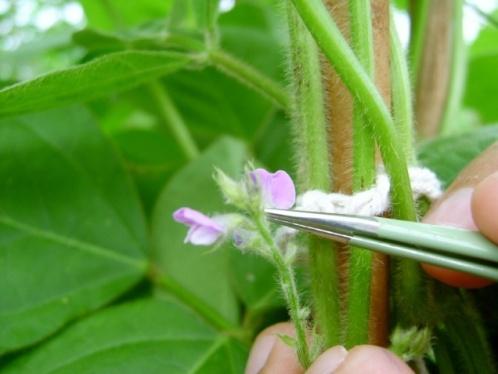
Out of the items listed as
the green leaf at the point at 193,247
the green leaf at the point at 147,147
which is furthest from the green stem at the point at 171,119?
the green leaf at the point at 193,247

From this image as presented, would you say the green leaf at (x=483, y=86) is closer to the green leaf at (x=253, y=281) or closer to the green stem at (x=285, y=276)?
the green leaf at (x=253, y=281)

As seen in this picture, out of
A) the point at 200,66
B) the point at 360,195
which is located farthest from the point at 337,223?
the point at 200,66

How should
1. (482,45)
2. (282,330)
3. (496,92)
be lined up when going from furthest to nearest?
(482,45), (496,92), (282,330)

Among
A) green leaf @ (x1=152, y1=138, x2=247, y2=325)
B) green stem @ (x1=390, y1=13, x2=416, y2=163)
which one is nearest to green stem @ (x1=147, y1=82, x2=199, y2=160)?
green leaf @ (x1=152, y1=138, x2=247, y2=325)

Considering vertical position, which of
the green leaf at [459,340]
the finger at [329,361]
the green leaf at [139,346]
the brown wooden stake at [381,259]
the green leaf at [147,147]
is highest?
the brown wooden stake at [381,259]

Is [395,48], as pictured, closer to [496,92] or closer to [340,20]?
[340,20]
